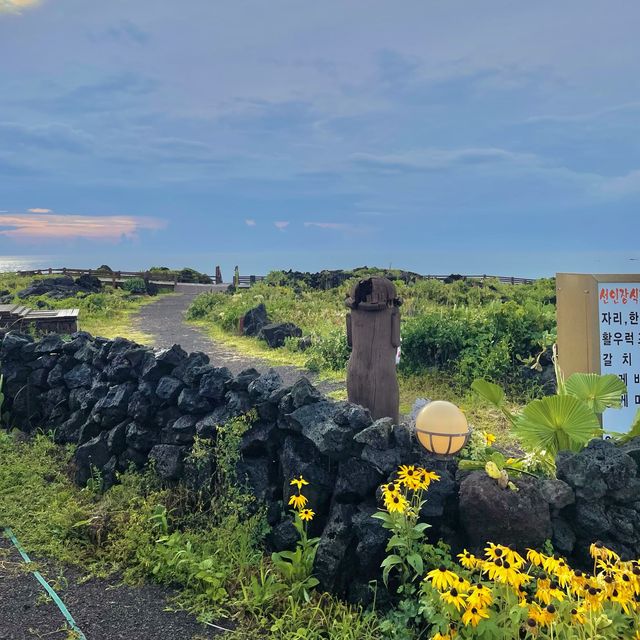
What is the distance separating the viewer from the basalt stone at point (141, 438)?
5.28 metres

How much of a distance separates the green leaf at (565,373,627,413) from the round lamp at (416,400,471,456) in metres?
1.36

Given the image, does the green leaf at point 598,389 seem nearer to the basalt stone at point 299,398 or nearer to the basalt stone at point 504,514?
the basalt stone at point 504,514

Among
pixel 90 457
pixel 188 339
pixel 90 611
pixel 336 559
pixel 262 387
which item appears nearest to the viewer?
pixel 336 559

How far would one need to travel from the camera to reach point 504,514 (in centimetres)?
334

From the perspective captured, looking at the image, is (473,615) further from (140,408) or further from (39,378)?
(39,378)

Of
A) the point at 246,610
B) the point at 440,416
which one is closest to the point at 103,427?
the point at 246,610

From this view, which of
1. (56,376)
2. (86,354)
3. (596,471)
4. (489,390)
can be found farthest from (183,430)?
(596,471)

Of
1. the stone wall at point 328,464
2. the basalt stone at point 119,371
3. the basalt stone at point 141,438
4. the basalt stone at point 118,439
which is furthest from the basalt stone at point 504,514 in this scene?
the basalt stone at point 119,371

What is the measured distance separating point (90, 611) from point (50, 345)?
14.0 feet

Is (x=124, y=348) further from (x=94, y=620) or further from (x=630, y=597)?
(x=630, y=597)

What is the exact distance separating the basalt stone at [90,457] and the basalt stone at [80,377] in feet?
3.67

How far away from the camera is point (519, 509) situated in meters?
3.35

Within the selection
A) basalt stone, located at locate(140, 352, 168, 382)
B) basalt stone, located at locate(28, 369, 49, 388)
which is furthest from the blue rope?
basalt stone, located at locate(28, 369, 49, 388)

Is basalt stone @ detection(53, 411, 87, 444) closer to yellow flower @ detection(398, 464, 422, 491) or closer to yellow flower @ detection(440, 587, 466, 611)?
yellow flower @ detection(398, 464, 422, 491)
